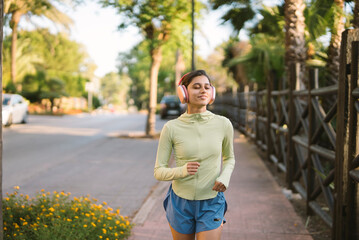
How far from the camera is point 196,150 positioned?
2.82 meters

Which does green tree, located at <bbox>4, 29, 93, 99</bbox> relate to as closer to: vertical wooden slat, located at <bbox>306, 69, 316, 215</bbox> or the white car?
the white car

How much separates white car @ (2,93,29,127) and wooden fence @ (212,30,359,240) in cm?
1482

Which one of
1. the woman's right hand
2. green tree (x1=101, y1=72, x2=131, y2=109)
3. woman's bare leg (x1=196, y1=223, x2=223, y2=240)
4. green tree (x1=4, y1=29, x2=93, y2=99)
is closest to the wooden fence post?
woman's bare leg (x1=196, y1=223, x2=223, y2=240)

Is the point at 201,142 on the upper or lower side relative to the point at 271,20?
lower

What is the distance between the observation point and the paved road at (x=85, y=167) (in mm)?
7664

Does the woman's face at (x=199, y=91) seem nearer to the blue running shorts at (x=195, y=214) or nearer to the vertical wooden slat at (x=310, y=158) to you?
the blue running shorts at (x=195, y=214)

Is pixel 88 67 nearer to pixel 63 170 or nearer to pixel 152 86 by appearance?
pixel 152 86

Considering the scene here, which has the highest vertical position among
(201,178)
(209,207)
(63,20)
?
(63,20)

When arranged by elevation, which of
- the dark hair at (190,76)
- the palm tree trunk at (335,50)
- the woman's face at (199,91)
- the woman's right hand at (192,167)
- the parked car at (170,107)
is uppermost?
the palm tree trunk at (335,50)

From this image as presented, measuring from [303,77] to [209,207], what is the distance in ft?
20.7

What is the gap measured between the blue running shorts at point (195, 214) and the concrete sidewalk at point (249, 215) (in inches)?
79.5

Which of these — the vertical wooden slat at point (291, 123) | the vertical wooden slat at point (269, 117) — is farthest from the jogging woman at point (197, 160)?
the vertical wooden slat at point (269, 117)

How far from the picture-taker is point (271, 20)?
10.7 metres

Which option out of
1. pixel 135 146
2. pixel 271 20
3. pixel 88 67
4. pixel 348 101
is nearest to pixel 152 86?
pixel 135 146
